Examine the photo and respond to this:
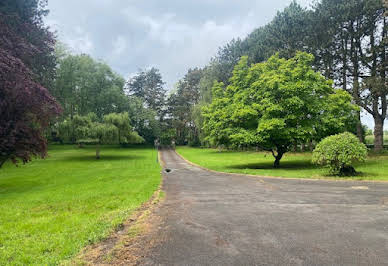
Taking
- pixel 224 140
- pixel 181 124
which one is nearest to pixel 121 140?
pixel 224 140

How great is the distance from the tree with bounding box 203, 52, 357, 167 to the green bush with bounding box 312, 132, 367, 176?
3.53 m

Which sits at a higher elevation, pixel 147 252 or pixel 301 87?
pixel 301 87

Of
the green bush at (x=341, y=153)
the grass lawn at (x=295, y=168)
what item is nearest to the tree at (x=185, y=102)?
the grass lawn at (x=295, y=168)

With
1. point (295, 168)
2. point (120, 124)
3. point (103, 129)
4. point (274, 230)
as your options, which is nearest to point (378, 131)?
point (295, 168)

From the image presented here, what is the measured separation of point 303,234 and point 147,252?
2.92 meters

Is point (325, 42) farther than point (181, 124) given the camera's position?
No

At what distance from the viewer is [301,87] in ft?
56.3

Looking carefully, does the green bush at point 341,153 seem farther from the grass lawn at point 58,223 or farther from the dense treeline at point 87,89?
the dense treeline at point 87,89

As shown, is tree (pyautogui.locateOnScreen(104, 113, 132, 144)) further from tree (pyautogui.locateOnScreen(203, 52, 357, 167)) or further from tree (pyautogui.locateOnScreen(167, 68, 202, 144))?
tree (pyautogui.locateOnScreen(167, 68, 202, 144))

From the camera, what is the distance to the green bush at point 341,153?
12414 mm

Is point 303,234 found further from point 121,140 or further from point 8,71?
point 121,140

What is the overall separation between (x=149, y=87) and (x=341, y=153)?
65.7 m

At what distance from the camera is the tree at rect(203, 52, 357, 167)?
55.5 ft

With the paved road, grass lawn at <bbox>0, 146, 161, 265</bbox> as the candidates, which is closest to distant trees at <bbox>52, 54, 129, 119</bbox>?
grass lawn at <bbox>0, 146, 161, 265</bbox>
